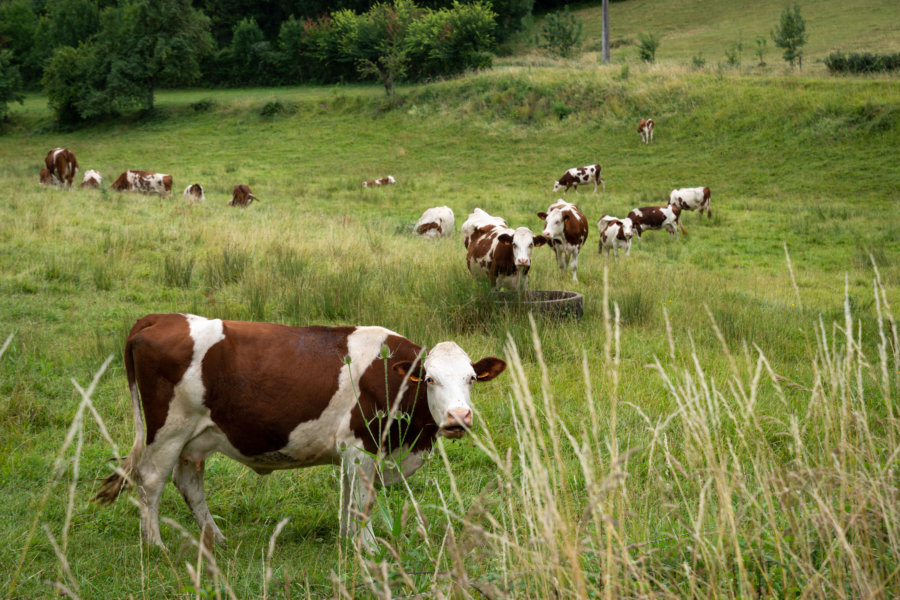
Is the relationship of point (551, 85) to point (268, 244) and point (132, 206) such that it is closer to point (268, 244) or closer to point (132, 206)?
point (132, 206)

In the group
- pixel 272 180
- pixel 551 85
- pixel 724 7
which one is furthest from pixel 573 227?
pixel 724 7

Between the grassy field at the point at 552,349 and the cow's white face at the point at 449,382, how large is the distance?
336mm

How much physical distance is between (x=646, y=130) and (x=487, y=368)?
1120 inches

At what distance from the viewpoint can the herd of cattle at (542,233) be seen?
1043 cm

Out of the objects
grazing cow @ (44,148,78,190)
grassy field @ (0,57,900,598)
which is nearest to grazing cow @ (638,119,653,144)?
grassy field @ (0,57,900,598)

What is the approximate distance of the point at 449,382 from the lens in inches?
163

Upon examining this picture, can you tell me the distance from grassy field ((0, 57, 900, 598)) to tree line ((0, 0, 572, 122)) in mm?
15716

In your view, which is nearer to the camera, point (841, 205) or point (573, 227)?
point (573, 227)

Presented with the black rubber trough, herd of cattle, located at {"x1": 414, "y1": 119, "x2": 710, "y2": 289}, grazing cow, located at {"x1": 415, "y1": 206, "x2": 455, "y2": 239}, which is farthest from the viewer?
grazing cow, located at {"x1": 415, "y1": 206, "x2": 455, "y2": 239}

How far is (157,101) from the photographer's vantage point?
165 ft

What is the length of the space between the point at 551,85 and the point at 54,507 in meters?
35.1

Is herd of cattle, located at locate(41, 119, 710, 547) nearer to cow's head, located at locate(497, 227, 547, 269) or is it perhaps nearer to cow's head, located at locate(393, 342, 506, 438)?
cow's head, located at locate(393, 342, 506, 438)

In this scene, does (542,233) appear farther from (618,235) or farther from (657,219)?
(657,219)

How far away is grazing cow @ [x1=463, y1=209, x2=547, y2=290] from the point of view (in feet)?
33.0
